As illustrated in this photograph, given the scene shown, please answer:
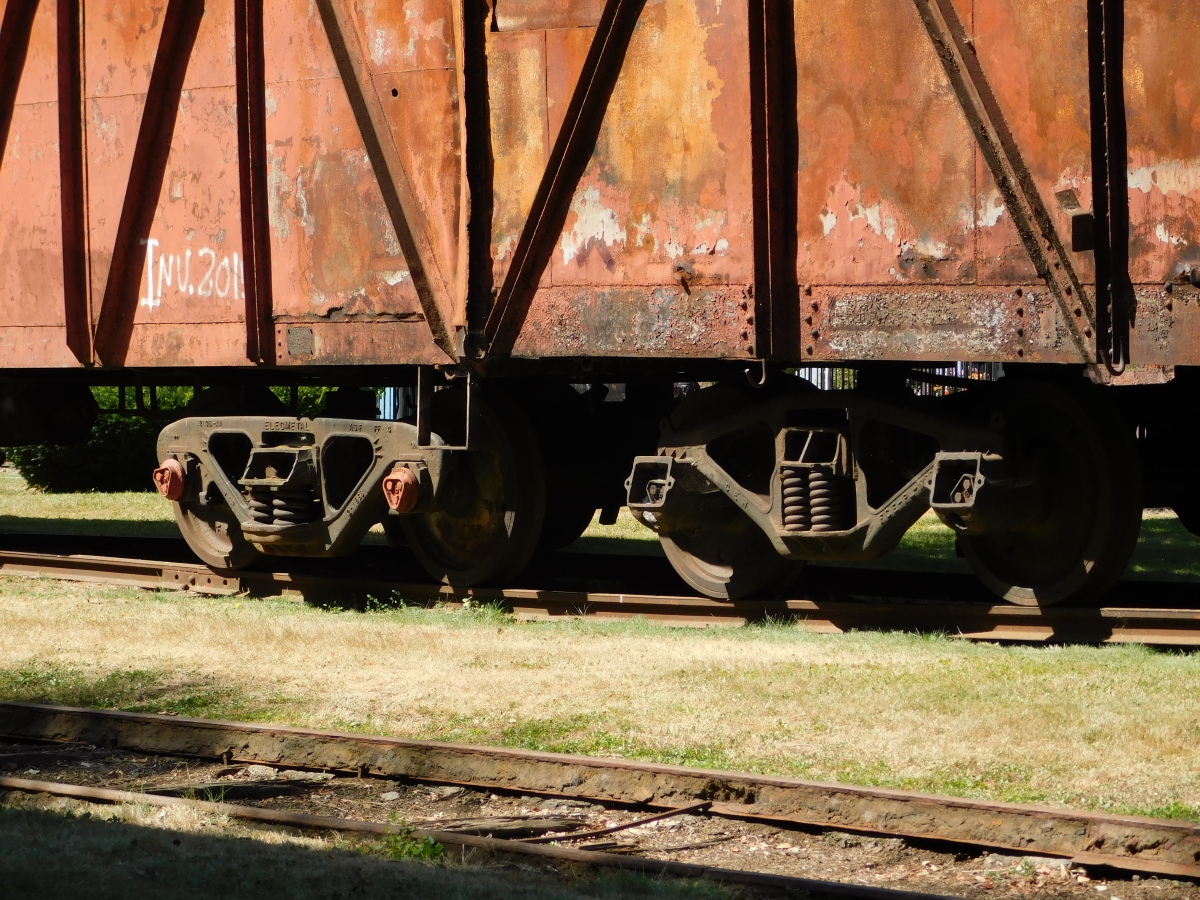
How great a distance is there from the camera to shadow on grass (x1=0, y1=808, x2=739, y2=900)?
4.05 metres

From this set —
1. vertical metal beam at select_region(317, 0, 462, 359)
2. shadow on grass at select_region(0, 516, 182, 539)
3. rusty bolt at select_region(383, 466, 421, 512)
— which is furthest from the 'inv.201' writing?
shadow on grass at select_region(0, 516, 182, 539)

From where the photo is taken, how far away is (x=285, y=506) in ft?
31.0

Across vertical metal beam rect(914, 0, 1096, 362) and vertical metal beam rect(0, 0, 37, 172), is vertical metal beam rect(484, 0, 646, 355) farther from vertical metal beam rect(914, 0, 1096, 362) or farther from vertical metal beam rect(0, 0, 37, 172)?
vertical metal beam rect(0, 0, 37, 172)

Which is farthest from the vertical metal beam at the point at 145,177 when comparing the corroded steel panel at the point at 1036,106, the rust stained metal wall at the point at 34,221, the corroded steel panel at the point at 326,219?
the corroded steel panel at the point at 1036,106

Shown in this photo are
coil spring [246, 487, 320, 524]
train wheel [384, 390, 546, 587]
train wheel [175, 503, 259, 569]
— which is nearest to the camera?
train wheel [384, 390, 546, 587]

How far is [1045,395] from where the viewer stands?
777cm

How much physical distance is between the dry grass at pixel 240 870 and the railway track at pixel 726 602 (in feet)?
13.1

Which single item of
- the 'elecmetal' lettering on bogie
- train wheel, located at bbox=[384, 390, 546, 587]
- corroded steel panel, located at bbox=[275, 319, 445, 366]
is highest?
corroded steel panel, located at bbox=[275, 319, 445, 366]

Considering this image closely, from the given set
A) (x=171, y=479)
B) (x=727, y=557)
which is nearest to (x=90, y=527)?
(x=171, y=479)

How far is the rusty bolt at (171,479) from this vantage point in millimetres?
9945

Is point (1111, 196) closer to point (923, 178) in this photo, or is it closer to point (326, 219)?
point (923, 178)

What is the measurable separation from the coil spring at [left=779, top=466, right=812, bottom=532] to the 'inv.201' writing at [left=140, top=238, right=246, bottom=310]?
375cm

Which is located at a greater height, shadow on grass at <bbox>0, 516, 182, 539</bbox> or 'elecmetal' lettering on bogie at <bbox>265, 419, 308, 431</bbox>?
'elecmetal' lettering on bogie at <bbox>265, 419, 308, 431</bbox>

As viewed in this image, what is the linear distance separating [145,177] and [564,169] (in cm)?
321
